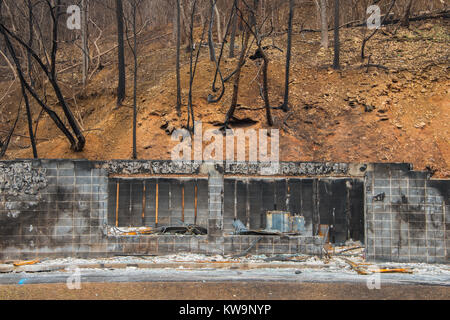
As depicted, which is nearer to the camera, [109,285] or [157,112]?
[109,285]

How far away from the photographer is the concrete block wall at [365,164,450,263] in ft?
45.5

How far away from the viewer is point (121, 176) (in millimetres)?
16062

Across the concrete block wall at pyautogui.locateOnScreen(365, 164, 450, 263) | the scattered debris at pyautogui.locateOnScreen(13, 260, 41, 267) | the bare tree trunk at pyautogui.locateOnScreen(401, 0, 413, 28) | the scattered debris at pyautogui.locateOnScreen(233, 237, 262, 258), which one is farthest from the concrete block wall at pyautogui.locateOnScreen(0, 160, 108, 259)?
the bare tree trunk at pyautogui.locateOnScreen(401, 0, 413, 28)

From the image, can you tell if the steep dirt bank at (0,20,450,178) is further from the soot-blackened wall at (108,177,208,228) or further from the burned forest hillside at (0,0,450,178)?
the soot-blackened wall at (108,177,208,228)

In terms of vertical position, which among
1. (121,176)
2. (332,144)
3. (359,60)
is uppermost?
(359,60)

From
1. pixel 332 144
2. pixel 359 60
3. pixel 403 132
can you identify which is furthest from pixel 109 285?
pixel 359 60

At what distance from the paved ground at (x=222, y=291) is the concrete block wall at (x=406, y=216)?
2600 millimetres

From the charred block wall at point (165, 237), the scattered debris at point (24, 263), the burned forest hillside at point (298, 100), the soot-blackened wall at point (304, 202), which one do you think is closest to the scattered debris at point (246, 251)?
the charred block wall at point (165, 237)

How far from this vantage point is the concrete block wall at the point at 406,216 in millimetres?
13867

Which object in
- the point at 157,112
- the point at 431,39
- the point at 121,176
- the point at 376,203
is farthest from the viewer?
the point at 431,39

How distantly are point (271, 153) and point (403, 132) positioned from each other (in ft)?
23.5

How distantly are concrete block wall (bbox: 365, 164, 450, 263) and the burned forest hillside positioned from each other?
11.8 m

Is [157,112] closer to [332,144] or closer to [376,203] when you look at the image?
[332,144]

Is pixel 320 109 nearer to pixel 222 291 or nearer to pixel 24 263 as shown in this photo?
pixel 24 263
